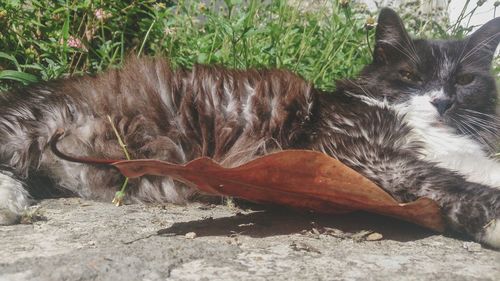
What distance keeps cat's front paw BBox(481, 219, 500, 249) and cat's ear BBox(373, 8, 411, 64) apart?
1.16m

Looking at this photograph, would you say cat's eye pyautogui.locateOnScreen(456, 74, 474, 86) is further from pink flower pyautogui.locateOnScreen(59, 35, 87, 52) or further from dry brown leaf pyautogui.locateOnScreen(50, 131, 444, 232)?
pink flower pyautogui.locateOnScreen(59, 35, 87, 52)

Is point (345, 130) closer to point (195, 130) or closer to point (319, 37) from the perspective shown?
point (195, 130)

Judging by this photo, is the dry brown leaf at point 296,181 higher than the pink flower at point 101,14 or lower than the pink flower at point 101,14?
lower

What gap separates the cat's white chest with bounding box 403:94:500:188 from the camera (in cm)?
260

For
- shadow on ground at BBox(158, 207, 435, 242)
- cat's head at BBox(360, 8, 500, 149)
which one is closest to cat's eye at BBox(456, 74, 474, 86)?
cat's head at BBox(360, 8, 500, 149)

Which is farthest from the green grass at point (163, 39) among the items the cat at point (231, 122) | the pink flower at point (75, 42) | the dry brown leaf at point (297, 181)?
the dry brown leaf at point (297, 181)

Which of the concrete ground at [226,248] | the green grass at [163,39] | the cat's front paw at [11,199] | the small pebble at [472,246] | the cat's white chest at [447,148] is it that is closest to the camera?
the concrete ground at [226,248]

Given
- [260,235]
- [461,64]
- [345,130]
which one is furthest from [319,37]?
[260,235]

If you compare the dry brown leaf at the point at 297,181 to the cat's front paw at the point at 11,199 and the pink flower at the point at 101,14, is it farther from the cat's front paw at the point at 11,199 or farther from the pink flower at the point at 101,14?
the pink flower at the point at 101,14

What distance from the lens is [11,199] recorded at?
2270 mm

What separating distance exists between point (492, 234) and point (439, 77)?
1.01 m

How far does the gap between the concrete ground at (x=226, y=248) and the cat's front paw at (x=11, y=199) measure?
0.20 feet

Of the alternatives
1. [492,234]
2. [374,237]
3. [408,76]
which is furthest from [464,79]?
[374,237]

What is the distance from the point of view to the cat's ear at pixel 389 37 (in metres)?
3.02
